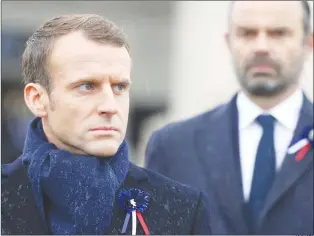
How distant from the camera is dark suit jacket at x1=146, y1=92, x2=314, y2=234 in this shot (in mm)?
3148

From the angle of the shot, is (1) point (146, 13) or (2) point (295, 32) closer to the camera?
(2) point (295, 32)

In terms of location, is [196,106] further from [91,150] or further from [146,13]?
[91,150]

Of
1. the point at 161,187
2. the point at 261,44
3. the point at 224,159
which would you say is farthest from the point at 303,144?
the point at 161,187

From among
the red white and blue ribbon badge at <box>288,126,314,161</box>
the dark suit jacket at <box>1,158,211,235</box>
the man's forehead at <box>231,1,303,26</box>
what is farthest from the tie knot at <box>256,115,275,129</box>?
the dark suit jacket at <box>1,158,211,235</box>

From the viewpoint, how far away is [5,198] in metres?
2.60

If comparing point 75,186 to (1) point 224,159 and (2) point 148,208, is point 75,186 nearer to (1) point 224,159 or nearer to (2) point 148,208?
(2) point 148,208

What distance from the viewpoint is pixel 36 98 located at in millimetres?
2496

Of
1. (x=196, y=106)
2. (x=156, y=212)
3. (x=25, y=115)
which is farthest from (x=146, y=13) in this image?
(x=156, y=212)

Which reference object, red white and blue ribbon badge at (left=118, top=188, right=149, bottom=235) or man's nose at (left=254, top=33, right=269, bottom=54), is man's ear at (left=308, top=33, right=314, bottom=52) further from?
red white and blue ribbon badge at (left=118, top=188, right=149, bottom=235)

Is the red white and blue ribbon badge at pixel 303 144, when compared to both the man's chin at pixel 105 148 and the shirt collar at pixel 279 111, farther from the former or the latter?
the man's chin at pixel 105 148

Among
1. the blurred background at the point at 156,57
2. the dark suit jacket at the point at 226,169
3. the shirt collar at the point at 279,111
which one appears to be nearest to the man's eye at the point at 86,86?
the dark suit jacket at the point at 226,169

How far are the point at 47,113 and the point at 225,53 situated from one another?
3404 mm

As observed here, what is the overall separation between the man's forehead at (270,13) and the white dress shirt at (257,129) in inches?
11.5

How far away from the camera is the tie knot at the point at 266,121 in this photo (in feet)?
10.7
